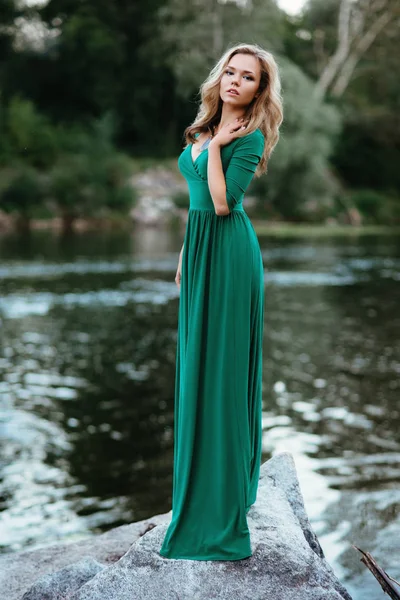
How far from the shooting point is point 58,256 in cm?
2216

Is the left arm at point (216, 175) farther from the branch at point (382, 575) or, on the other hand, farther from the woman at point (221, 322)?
the branch at point (382, 575)

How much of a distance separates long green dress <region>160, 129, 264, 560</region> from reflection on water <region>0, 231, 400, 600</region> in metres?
1.42

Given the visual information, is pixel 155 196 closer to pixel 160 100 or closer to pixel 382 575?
pixel 160 100

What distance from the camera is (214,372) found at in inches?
137

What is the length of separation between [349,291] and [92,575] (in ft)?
47.0

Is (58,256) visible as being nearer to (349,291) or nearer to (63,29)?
(349,291)

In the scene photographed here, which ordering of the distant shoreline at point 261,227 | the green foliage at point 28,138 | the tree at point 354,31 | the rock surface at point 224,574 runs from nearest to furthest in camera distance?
the rock surface at point 224,574 → the distant shoreline at point 261,227 → the green foliage at point 28,138 → the tree at point 354,31

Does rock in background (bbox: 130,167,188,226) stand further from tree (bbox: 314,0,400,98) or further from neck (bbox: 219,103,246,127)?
neck (bbox: 219,103,246,127)

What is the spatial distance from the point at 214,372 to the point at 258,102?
114cm

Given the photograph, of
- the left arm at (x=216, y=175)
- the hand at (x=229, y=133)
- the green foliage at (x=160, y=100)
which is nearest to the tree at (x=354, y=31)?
the green foliage at (x=160, y=100)

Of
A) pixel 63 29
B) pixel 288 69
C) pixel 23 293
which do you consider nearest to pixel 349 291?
pixel 23 293

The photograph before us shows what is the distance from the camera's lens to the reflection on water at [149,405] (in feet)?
19.1

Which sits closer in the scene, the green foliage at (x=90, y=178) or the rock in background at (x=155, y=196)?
the green foliage at (x=90, y=178)

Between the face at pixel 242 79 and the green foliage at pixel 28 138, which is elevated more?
the face at pixel 242 79
